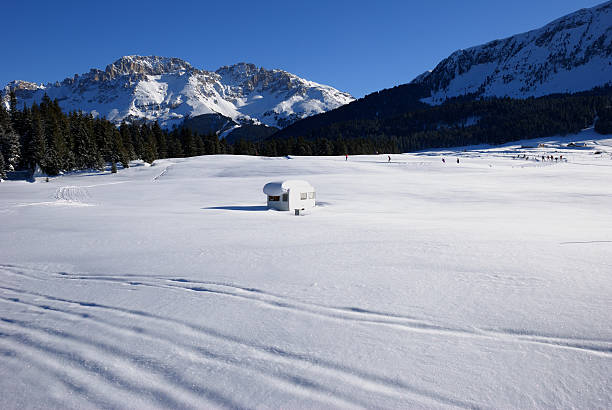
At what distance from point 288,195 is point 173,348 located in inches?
592

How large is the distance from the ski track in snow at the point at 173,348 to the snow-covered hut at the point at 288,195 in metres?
13.5

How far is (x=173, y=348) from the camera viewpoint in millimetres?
4098

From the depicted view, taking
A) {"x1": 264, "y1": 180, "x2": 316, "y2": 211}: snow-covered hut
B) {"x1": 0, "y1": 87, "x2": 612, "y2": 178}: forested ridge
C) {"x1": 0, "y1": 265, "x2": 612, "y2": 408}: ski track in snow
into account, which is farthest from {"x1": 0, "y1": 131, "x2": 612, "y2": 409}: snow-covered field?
{"x1": 0, "y1": 87, "x2": 612, "y2": 178}: forested ridge

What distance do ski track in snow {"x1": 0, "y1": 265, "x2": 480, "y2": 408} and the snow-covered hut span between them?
1348cm

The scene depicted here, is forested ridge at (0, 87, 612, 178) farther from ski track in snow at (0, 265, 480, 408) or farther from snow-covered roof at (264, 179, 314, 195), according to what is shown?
ski track in snow at (0, 265, 480, 408)

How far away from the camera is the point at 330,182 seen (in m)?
34.8

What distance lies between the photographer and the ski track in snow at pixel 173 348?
3268 mm

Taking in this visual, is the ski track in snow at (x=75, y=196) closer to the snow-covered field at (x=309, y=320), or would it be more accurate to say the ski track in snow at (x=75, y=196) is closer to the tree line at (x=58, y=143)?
the snow-covered field at (x=309, y=320)

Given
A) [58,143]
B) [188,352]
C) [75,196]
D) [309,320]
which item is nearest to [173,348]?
[188,352]

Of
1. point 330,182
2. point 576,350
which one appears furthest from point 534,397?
point 330,182

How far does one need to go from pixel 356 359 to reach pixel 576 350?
2548 mm

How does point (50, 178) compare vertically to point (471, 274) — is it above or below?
above

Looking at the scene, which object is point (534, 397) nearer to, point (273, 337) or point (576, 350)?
point (576, 350)

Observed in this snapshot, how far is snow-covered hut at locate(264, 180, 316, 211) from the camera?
62.3 feet
